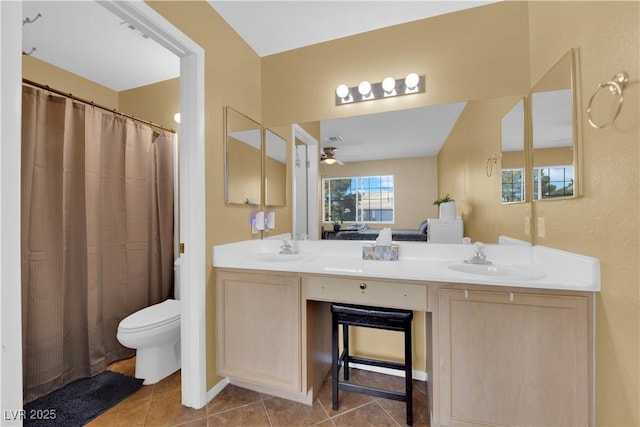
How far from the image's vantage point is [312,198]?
213 centimetres

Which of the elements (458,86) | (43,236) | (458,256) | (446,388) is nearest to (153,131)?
(43,236)

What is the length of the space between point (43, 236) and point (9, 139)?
1.28 meters

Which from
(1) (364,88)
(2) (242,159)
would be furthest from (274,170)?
(1) (364,88)

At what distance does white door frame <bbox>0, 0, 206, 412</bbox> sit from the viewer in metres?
0.83

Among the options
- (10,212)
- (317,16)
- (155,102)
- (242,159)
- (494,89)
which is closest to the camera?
(10,212)

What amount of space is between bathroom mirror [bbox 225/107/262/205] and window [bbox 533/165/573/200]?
6.00ft

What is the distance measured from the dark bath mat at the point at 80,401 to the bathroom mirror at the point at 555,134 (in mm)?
2724

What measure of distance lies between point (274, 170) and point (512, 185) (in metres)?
1.65

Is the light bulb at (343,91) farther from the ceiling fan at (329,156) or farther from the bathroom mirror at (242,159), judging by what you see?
the bathroom mirror at (242,159)

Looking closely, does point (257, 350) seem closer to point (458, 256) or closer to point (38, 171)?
point (458, 256)

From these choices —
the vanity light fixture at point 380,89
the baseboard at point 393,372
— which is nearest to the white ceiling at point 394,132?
the vanity light fixture at point 380,89

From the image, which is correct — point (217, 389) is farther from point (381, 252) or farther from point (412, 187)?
point (412, 187)

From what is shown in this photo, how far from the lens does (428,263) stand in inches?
66.7

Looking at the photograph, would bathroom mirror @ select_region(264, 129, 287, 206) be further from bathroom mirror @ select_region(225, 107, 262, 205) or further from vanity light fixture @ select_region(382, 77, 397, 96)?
vanity light fixture @ select_region(382, 77, 397, 96)
